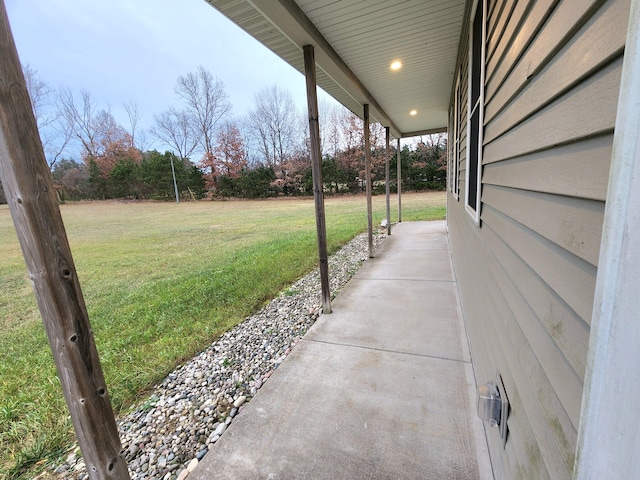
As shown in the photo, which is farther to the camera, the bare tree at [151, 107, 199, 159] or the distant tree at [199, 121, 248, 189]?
the bare tree at [151, 107, 199, 159]

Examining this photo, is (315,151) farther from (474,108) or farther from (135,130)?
(135,130)

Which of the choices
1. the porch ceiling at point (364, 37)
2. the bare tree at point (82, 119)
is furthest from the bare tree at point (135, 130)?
the porch ceiling at point (364, 37)

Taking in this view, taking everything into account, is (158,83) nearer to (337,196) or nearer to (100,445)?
(337,196)

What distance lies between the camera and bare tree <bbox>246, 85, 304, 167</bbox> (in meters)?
29.6

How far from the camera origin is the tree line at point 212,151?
24.4 meters

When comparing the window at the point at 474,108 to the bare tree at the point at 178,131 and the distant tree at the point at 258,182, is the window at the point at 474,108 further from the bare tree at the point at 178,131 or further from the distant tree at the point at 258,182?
the bare tree at the point at 178,131

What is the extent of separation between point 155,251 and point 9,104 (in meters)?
7.82

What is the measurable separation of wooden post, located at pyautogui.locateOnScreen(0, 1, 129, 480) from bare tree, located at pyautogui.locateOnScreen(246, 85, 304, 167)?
1166 inches

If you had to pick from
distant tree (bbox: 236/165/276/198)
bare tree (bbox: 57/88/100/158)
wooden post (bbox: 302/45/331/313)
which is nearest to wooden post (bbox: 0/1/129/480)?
wooden post (bbox: 302/45/331/313)

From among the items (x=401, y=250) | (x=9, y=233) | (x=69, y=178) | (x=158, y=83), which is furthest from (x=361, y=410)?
(x=158, y=83)

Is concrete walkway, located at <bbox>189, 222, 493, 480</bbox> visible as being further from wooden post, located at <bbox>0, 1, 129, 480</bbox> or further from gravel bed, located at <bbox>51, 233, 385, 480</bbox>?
wooden post, located at <bbox>0, 1, 129, 480</bbox>

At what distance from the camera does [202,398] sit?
2129 millimetres

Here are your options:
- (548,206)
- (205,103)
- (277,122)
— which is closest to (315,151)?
(548,206)

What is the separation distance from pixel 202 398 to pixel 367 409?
1.20 meters
